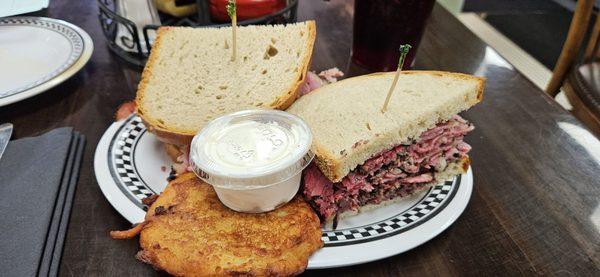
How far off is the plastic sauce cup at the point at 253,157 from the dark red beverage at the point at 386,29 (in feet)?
2.72

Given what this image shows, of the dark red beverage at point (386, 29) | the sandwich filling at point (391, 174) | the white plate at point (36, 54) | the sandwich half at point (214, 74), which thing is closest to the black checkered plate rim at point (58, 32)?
the white plate at point (36, 54)

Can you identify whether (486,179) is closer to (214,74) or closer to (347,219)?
(347,219)

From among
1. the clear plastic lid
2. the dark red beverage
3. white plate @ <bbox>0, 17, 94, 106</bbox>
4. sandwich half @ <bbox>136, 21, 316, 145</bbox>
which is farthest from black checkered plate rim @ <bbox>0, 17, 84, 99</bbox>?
the dark red beverage

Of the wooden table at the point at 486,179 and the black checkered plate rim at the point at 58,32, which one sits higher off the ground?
the black checkered plate rim at the point at 58,32

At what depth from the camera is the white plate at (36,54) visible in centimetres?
151

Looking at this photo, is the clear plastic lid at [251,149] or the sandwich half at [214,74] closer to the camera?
the clear plastic lid at [251,149]

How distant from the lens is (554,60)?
3961 mm

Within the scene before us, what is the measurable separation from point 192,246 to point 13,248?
446 millimetres

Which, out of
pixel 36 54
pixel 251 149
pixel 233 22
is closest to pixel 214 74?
pixel 233 22

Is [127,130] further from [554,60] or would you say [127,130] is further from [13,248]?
[554,60]

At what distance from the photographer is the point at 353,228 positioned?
3.68 feet

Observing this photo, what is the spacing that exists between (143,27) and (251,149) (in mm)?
989

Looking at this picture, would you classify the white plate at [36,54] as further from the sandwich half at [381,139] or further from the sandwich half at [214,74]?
the sandwich half at [381,139]

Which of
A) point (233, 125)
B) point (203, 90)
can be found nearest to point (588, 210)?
point (233, 125)
